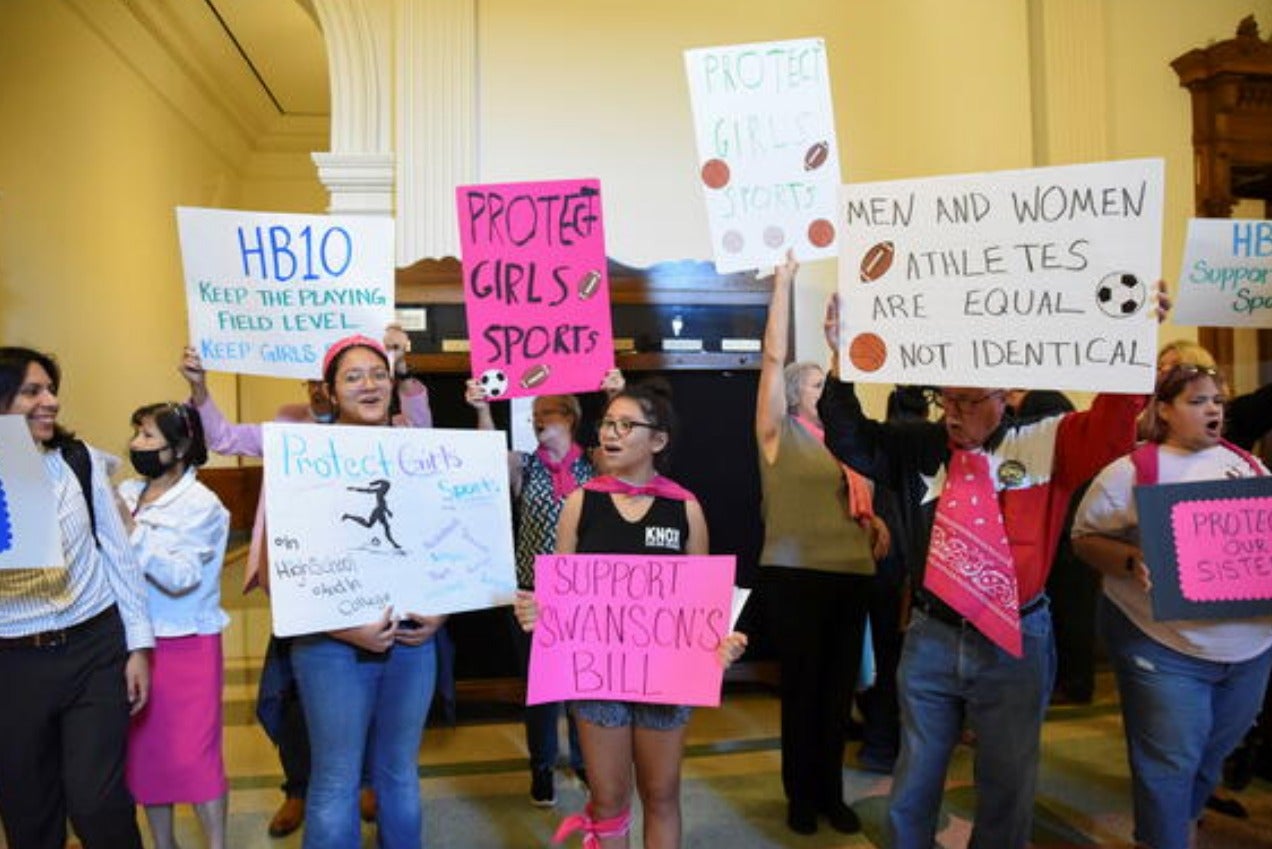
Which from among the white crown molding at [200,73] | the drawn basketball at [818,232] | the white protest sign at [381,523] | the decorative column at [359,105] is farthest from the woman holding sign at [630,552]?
the white crown molding at [200,73]

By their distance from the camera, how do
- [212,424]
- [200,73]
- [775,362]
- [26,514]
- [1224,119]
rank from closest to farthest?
[26,514] → [775,362] → [212,424] → [1224,119] → [200,73]

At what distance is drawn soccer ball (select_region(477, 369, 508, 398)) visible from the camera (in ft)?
7.33

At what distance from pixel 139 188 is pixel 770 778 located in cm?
624

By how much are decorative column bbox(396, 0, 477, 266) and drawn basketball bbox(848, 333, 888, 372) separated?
8.56 feet

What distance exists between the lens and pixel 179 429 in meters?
2.28

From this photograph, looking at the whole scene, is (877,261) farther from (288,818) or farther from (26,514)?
(288,818)

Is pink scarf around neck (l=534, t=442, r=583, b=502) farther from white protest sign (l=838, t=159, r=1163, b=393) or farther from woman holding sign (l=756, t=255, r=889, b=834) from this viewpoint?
white protest sign (l=838, t=159, r=1163, b=393)

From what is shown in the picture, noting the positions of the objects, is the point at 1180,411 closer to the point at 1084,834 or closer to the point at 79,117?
the point at 1084,834

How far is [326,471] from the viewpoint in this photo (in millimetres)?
1744

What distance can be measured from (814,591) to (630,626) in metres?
0.95

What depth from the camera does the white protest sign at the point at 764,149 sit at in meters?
2.11

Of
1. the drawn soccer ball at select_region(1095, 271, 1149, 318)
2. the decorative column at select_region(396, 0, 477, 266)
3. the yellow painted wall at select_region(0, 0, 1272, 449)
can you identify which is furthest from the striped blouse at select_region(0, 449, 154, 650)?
the yellow painted wall at select_region(0, 0, 1272, 449)

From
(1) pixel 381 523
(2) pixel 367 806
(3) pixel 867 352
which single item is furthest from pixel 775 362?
(2) pixel 367 806

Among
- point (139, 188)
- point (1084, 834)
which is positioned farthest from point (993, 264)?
point (139, 188)
